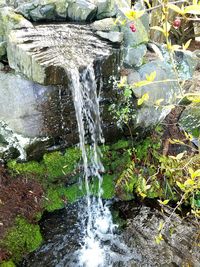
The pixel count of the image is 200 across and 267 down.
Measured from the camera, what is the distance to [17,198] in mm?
4387

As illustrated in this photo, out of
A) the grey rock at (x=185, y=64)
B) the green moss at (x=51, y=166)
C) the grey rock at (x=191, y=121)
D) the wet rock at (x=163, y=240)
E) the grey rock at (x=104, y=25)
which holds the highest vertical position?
the grey rock at (x=104, y=25)

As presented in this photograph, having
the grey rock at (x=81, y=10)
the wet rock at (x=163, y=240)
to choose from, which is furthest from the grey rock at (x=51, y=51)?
the wet rock at (x=163, y=240)

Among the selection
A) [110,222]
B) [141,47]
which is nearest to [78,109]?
[141,47]

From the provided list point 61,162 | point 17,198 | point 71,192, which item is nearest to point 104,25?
point 61,162

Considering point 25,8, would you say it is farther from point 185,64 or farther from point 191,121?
point 191,121

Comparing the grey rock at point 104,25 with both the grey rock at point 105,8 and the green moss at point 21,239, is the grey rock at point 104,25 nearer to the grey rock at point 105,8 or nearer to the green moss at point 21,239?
the grey rock at point 105,8

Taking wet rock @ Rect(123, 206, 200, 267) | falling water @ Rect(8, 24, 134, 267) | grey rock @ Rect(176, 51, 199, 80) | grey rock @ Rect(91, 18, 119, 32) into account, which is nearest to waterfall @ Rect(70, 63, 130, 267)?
falling water @ Rect(8, 24, 134, 267)

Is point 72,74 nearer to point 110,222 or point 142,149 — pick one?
point 142,149

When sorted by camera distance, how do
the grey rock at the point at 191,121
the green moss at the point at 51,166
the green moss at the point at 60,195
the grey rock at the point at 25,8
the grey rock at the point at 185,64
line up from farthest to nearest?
the grey rock at the point at 191,121 < the grey rock at the point at 185,64 < the green moss at the point at 60,195 < the green moss at the point at 51,166 < the grey rock at the point at 25,8

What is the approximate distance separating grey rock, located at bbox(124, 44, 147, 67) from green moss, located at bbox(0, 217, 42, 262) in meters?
2.69

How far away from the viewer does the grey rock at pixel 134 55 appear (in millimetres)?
4710

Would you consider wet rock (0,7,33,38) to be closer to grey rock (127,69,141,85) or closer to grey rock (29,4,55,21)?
grey rock (29,4,55,21)

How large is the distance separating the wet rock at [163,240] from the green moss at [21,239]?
4.11 feet

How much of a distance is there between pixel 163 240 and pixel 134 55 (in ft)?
8.80
